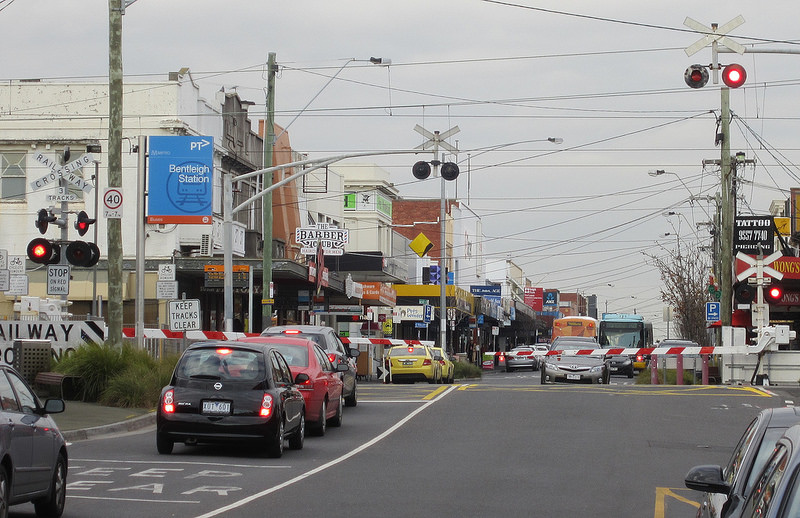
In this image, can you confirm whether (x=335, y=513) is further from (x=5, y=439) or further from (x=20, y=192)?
(x=20, y=192)

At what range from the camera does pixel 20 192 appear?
148 feet

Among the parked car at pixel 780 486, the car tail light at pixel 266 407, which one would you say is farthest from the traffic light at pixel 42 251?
the parked car at pixel 780 486

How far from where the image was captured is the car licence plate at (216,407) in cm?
1580

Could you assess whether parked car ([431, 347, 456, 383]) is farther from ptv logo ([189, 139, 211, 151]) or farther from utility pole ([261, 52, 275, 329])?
ptv logo ([189, 139, 211, 151])

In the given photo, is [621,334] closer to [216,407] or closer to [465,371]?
[465,371]

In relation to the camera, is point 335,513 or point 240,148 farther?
point 240,148

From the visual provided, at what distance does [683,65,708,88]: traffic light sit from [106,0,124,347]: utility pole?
34.5ft

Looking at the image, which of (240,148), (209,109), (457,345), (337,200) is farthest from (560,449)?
(457,345)

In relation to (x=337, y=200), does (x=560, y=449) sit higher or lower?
lower

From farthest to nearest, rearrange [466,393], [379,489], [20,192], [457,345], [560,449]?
[457,345], [20,192], [466,393], [560,449], [379,489]

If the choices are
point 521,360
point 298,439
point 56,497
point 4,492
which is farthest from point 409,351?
point 521,360

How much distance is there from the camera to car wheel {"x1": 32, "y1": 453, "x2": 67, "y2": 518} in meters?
10.7

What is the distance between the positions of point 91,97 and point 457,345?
47.9m

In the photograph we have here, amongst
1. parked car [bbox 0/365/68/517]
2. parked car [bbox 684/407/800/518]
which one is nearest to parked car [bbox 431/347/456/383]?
parked car [bbox 0/365/68/517]
